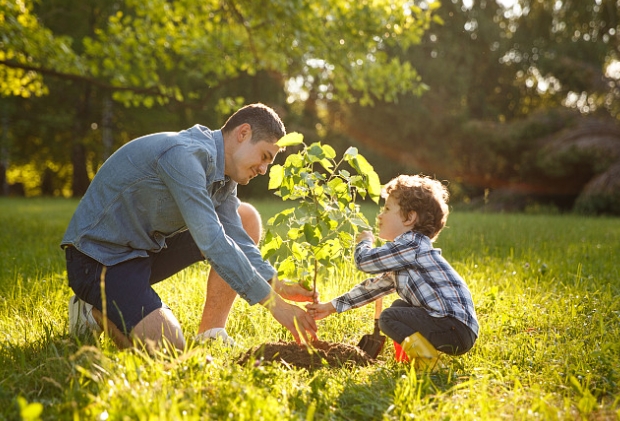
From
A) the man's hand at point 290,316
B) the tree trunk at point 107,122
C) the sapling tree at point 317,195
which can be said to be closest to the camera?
the man's hand at point 290,316

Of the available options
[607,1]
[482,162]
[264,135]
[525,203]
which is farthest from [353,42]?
[607,1]

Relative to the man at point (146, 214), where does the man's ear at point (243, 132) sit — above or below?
above

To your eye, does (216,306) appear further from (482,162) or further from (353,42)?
(482,162)

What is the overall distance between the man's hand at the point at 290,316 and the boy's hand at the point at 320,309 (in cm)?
33

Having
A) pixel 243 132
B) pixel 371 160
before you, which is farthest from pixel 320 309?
pixel 371 160

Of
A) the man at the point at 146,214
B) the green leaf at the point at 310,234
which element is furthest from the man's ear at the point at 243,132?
the green leaf at the point at 310,234

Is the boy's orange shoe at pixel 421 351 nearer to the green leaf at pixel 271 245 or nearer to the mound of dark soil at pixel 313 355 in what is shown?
the mound of dark soil at pixel 313 355

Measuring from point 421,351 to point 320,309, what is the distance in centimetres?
60

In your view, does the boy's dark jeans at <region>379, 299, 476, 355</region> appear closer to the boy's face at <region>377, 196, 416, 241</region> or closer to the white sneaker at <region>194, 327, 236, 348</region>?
the boy's face at <region>377, 196, 416, 241</region>

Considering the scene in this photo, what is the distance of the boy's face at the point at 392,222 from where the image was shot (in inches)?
120

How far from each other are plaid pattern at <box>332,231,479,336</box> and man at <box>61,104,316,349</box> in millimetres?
520

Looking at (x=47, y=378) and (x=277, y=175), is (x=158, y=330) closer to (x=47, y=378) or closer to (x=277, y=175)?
(x=47, y=378)

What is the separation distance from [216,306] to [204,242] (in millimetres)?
822

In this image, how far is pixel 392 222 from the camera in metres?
3.07
